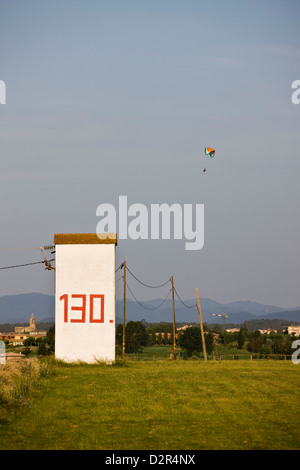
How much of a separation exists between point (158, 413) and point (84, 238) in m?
16.0

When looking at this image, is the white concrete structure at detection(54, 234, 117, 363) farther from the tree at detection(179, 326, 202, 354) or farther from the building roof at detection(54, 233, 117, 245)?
the tree at detection(179, 326, 202, 354)

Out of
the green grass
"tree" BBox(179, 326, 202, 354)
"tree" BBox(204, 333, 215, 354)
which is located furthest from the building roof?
"tree" BBox(204, 333, 215, 354)

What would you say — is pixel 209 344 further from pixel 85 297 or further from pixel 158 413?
pixel 158 413

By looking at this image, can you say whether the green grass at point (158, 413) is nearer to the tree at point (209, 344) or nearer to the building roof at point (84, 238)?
the building roof at point (84, 238)

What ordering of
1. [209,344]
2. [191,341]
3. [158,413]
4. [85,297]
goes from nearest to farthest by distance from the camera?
[158,413] → [85,297] → [191,341] → [209,344]

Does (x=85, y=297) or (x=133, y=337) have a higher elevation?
(x=85, y=297)

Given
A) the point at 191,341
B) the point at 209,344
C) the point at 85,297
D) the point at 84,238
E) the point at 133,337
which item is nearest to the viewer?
the point at 85,297

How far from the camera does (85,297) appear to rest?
30.8 m

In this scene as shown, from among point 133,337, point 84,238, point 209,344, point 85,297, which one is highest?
point 84,238

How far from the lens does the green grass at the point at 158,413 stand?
1345cm

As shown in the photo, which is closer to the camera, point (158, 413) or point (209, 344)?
point (158, 413)

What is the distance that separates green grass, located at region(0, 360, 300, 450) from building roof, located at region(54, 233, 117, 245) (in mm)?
7983

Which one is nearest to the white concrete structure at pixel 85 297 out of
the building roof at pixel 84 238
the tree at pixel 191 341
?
the building roof at pixel 84 238

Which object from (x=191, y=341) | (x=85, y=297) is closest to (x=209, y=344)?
(x=191, y=341)
